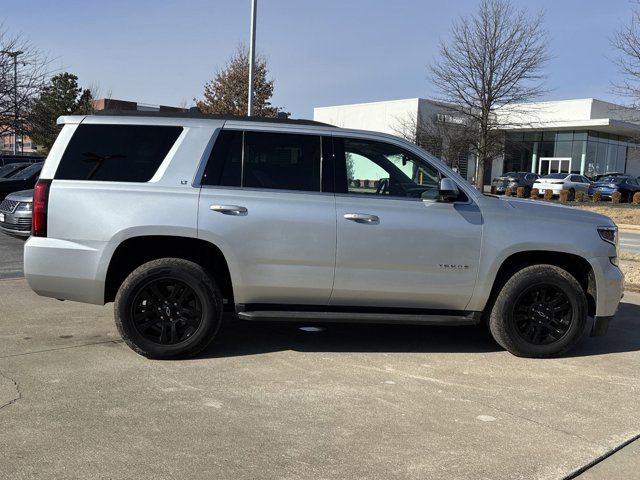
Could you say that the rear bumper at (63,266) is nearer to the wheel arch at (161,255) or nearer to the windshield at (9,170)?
the wheel arch at (161,255)

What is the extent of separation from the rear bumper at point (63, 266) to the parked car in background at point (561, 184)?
3337 cm

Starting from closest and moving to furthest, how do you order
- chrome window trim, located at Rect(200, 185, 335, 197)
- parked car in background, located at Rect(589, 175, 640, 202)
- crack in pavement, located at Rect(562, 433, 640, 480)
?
crack in pavement, located at Rect(562, 433, 640, 480)
chrome window trim, located at Rect(200, 185, 335, 197)
parked car in background, located at Rect(589, 175, 640, 202)

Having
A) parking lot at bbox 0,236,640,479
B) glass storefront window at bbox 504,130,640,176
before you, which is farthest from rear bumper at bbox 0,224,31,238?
glass storefront window at bbox 504,130,640,176

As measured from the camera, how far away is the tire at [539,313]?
520 centimetres

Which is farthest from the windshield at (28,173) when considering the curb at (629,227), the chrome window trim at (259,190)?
the curb at (629,227)

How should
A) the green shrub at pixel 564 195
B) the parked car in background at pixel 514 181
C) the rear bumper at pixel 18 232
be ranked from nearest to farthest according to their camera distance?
the rear bumper at pixel 18 232 → the green shrub at pixel 564 195 → the parked car in background at pixel 514 181

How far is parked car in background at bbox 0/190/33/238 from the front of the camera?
8.50m

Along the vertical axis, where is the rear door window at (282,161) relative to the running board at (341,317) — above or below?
above

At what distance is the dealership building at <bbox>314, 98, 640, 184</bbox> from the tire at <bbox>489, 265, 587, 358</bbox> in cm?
3787

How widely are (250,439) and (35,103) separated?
27.0 metres

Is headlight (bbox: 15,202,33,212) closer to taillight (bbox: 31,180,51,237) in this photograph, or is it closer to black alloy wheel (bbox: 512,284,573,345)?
taillight (bbox: 31,180,51,237)

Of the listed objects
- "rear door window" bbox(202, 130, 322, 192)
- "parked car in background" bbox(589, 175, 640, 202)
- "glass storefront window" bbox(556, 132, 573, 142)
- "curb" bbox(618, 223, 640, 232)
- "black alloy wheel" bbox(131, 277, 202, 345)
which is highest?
"glass storefront window" bbox(556, 132, 573, 142)

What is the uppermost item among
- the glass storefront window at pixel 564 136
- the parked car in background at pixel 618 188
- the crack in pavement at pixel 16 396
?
the glass storefront window at pixel 564 136

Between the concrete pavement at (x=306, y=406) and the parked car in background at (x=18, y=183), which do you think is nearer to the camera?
the concrete pavement at (x=306, y=406)
